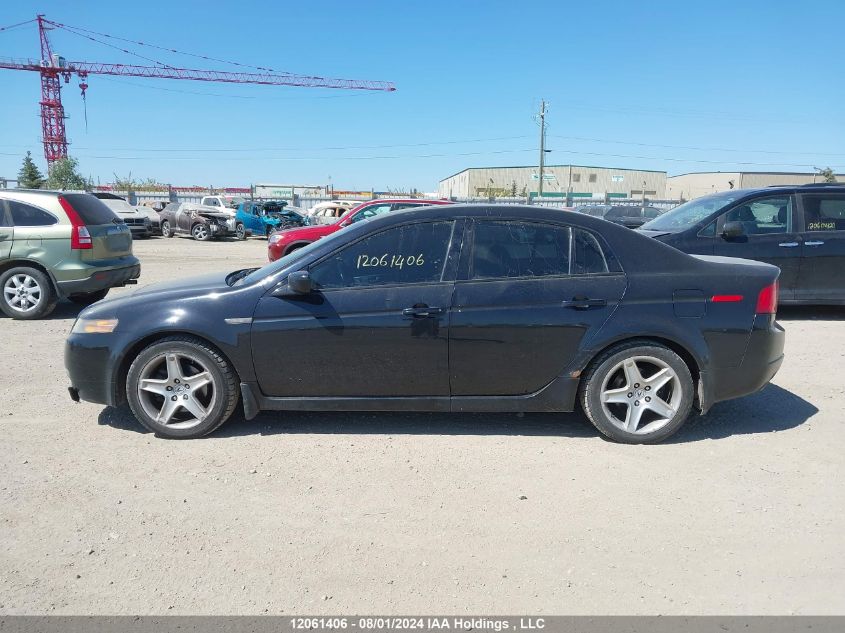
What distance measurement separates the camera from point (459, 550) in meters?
3.10

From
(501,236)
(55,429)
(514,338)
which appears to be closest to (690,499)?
(514,338)

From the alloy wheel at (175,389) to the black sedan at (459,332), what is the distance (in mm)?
12

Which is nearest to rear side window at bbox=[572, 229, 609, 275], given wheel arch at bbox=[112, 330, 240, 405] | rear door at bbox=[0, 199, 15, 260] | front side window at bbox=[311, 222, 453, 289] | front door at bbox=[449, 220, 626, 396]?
front door at bbox=[449, 220, 626, 396]

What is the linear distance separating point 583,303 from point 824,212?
589 cm

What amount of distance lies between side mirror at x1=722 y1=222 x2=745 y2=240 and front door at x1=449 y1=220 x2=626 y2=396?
4562 millimetres

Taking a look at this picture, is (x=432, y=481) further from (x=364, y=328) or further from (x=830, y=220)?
(x=830, y=220)

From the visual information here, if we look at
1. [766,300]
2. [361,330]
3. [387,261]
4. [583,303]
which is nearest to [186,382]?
[361,330]

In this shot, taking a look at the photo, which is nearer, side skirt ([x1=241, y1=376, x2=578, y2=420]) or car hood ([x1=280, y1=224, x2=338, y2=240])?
side skirt ([x1=241, y1=376, x2=578, y2=420])

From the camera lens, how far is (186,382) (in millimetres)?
4363

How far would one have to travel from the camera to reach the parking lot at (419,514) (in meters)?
2.78

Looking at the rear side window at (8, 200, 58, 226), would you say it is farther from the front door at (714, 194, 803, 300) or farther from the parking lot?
the front door at (714, 194, 803, 300)

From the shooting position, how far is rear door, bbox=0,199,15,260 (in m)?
8.47

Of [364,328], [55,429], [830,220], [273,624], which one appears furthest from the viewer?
[830,220]

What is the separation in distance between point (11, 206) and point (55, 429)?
5.36 meters
